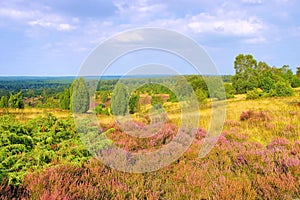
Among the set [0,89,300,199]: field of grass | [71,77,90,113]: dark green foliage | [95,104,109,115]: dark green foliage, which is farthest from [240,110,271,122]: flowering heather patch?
[71,77,90,113]: dark green foliage

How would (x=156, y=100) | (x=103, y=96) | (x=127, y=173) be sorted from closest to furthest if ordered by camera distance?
1. (x=127, y=173)
2. (x=103, y=96)
3. (x=156, y=100)

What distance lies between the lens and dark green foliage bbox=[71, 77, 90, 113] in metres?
5.43

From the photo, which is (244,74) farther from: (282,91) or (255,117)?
(255,117)

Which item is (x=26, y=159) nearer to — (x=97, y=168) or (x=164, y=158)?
(x=97, y=168)

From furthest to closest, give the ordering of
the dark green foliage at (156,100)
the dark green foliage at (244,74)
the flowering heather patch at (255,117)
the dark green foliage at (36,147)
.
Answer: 1. the dark green foliage at (244,74)
2. the flowering heather patch at (255,117)
3. the dark green foliage at (156,100)
4. the dark green foliage at (36,147)

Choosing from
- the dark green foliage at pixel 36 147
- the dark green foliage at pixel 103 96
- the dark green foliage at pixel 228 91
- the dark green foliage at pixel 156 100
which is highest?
the dark green foliage at pixel 103 96

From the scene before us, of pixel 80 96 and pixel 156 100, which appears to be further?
pixel 156 100

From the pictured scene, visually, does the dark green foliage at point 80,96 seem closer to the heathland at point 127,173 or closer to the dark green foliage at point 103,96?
the heathland at point 127,173

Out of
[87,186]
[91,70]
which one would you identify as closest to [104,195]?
[87,186]

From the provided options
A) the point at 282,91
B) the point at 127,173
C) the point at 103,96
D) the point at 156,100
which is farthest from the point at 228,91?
the point at 127,173

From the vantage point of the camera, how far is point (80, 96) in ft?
19.8

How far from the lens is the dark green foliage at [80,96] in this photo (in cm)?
543

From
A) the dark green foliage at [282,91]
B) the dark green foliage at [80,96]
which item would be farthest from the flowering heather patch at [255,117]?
the dark green foliage at [282,91]

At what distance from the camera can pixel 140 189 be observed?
3.61 m
